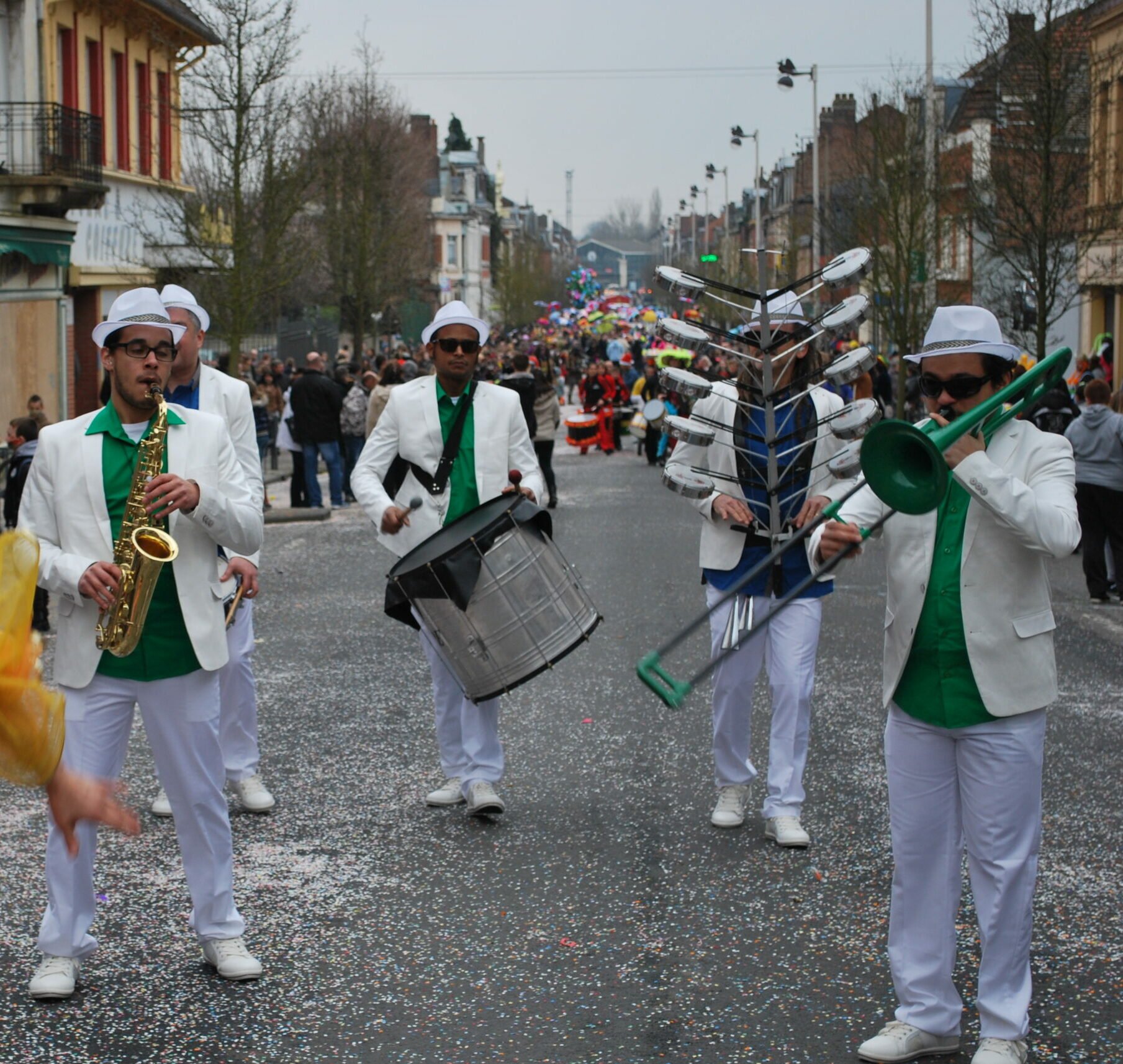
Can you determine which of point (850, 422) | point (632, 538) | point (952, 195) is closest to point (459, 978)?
point (850, 422)

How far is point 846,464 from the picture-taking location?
5.75m

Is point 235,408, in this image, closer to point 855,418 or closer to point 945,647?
point 855,418

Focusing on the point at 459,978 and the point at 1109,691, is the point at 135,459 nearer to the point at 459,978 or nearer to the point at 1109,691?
the point at 459,978

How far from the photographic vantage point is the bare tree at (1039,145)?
1875 centimetres

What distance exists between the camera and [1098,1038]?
446 centimetres

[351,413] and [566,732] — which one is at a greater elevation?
[351,413]

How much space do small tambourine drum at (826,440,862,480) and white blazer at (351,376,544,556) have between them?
1.31 metres

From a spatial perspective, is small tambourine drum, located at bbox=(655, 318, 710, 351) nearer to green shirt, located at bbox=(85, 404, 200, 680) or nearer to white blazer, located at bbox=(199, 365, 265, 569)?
white blazer, located at bbox=(199, 365, 265, 569)

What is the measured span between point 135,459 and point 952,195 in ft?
75.2

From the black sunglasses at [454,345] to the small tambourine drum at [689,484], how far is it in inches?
38.9

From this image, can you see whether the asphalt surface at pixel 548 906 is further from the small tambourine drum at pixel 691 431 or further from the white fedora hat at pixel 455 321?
the white fedora hat at pixel 455 321

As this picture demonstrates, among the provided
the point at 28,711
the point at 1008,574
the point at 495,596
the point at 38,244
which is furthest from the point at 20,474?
the point at 38,244

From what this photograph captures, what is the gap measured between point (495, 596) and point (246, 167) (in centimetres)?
1941

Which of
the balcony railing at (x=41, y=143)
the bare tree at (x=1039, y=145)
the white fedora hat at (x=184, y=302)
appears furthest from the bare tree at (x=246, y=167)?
the white fedora hat at (x=184, y=302)
